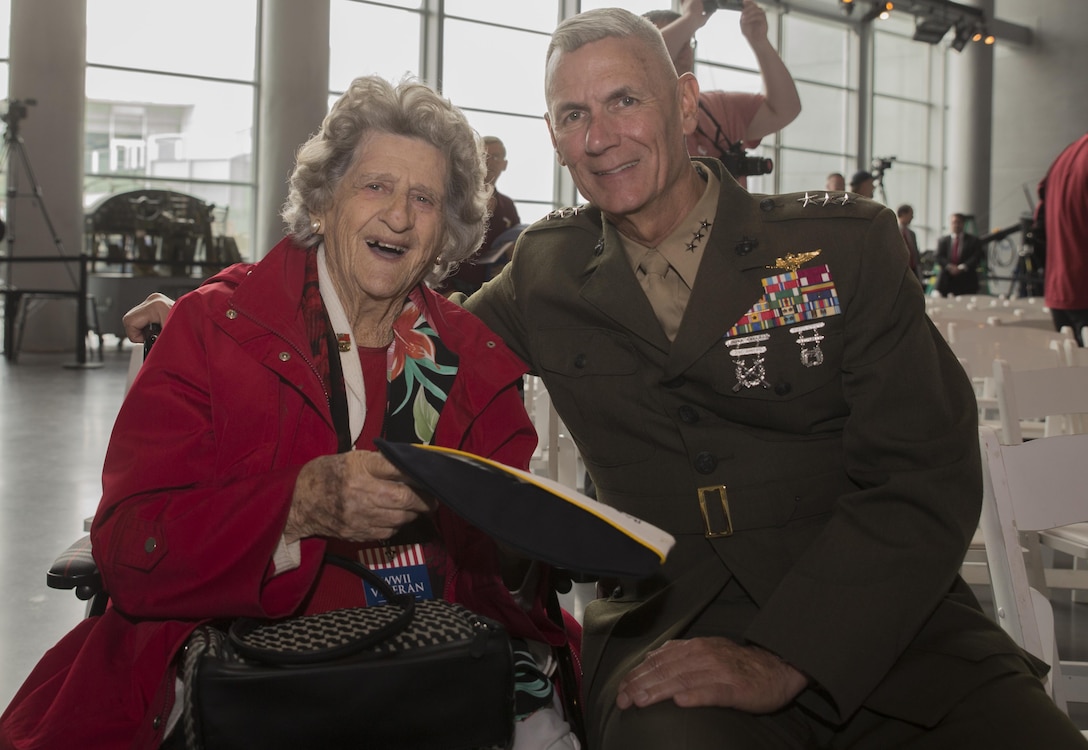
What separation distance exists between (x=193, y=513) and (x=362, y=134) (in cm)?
77

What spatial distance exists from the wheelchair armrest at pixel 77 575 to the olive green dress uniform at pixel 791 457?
2.66ft

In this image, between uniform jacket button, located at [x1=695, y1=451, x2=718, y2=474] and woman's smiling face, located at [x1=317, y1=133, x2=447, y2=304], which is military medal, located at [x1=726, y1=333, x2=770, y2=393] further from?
woman's smiling face, located at [x1=317, y1=133, x2=447, y2=304]

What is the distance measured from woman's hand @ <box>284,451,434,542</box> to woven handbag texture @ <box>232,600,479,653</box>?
0.11m

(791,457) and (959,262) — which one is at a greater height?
(959,262)

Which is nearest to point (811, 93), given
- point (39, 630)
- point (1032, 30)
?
point (1032, 30)

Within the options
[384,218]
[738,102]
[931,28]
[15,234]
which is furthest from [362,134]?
[931,28]

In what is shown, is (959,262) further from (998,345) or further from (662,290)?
(662,290)

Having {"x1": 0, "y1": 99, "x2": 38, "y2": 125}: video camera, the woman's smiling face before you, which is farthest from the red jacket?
{"x1": 0, "y1": 99, "x2": 38, "y2": 125}: video camera

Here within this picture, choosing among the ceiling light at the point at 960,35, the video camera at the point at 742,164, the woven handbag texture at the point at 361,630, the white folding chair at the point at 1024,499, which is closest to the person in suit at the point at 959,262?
the ceiling light at the point at 960,35

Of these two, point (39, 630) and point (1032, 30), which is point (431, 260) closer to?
point (39, 630)

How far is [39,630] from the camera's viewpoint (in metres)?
3.24

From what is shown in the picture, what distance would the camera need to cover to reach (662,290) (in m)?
1.92

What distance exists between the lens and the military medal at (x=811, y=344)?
177 centimetres

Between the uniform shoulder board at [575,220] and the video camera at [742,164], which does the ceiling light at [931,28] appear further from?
the uniform shoulder board at [575,220]
